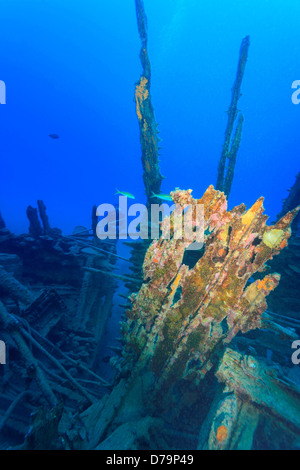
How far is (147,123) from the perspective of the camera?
781cm

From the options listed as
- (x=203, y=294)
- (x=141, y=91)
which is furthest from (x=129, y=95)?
(x=203, y=294)

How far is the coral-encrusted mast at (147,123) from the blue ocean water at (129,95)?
294 ft

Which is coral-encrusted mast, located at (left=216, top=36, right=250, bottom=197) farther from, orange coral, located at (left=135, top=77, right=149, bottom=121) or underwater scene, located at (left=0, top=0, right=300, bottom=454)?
orange coral, located at (left=135, top=77, right=149, bottom=121)

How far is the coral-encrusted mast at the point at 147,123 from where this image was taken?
25.5 feet

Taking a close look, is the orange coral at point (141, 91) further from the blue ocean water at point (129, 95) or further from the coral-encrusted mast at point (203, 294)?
the blue ocean water at point (129, 95)

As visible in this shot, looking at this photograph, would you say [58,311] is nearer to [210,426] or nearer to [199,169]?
[210,426]

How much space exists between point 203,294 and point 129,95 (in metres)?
173

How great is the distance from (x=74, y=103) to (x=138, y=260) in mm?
168072

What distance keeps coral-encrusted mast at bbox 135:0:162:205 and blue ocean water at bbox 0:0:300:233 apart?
89487mm

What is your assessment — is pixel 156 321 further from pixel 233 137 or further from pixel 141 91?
pixel 233 137

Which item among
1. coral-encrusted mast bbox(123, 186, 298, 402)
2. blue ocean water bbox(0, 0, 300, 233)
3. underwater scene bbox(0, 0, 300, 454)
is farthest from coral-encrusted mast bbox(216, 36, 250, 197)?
blue ocean water bbox(0, 0, 300, 233)

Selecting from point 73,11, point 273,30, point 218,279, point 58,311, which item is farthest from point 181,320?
point 73,11

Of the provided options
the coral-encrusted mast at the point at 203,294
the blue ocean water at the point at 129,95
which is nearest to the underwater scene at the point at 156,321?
the coral-encrusted mast at the point at 203,294

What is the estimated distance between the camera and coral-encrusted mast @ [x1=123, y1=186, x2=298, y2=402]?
2.70 m
